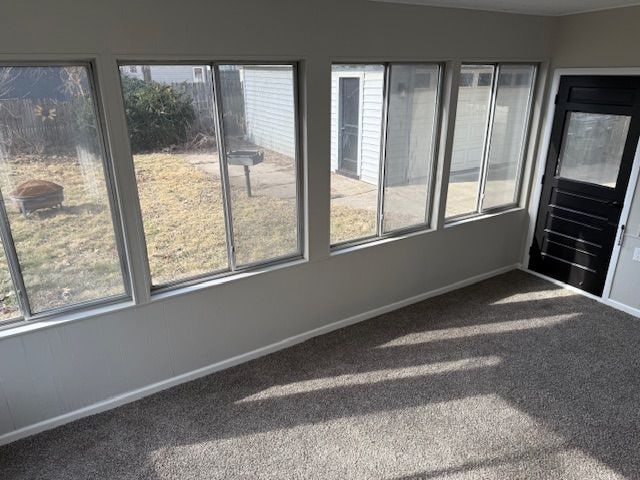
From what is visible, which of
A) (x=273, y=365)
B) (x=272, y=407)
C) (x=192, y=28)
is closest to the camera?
(x=192, y=28)

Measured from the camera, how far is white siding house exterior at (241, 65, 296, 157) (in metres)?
2.92

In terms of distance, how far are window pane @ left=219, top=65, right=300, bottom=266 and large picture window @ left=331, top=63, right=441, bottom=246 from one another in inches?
15.5

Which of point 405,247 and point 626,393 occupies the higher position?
point 405,247

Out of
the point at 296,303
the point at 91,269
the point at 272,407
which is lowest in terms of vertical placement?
the point at 272,407

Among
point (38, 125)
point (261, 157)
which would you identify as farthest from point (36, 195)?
point (261, 157)

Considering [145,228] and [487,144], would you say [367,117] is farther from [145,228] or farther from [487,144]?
[145,228]

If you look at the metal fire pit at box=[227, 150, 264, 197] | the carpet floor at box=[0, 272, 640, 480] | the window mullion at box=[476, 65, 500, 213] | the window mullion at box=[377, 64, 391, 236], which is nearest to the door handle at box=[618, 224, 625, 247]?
the carpet floor at box=[0, 272, 640, 480]

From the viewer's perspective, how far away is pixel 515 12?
377 cm

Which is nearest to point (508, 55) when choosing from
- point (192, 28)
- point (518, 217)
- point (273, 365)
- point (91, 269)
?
point (518, 217)

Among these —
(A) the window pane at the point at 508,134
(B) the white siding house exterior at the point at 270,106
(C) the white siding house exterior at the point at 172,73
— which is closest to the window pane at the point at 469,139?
(A) the window pane at the point at 508,134

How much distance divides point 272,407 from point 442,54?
2.98 m

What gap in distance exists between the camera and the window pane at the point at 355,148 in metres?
3.34

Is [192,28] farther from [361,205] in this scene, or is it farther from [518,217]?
[518,217]

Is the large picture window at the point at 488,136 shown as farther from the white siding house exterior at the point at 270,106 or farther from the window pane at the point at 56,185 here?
the window pane at the point at 56,185
